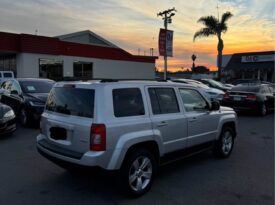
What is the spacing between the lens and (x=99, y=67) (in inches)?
1356

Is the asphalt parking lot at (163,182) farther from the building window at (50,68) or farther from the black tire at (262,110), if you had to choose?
the building window at (50,68)

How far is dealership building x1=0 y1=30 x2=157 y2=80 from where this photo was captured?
27.6 meters

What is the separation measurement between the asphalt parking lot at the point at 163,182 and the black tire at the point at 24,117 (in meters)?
3.00

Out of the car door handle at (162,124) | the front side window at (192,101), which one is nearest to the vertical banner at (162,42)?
the front side window at (192,101)

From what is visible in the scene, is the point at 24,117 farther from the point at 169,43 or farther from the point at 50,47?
the point at 50,47

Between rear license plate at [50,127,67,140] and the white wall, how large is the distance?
24859mm

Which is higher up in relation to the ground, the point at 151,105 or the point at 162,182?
the point at 151,105

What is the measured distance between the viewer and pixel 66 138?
436cm

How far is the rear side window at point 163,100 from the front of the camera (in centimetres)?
478

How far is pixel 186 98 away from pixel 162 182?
153 centimetres

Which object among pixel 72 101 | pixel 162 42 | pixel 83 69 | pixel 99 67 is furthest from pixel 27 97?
pixel 99 67

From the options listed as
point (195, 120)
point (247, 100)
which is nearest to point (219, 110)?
point (195, 120)

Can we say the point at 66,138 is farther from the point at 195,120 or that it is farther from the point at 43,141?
the point at 195,120

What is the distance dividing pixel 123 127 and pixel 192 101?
6.37 feet
